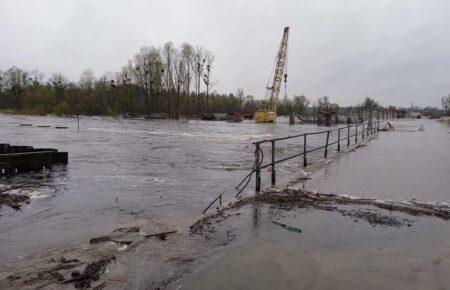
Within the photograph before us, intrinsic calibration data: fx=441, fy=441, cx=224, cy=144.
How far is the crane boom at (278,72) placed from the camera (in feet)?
301

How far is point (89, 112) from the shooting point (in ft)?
371

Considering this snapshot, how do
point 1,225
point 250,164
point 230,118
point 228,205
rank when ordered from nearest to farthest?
point 1,225 → point 228,205 → point 250,164 → point 230,118

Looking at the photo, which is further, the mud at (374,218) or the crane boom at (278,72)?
the crane boom at (278,72)

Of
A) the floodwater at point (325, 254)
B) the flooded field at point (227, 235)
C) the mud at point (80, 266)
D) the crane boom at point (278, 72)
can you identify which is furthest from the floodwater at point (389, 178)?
Answer: the crane boom at point (278, 72)

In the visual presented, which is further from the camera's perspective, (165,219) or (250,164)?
(250,164)

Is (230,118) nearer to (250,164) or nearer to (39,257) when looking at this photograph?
(250,164)

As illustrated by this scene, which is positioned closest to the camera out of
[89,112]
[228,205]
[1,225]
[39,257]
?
[39,257]

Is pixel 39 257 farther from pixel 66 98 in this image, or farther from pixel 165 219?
pixel 66 98

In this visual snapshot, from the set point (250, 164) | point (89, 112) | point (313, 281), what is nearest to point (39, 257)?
point (313, 281)

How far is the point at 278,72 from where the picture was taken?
93.2 metres

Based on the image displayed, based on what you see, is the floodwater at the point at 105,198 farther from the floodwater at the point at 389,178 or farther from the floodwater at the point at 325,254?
the floodwater at the point at 389,178

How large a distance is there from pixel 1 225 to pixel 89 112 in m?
111

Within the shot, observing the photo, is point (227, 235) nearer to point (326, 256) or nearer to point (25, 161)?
point (326, 256)

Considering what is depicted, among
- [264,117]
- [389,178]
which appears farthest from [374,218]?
[264,117]
